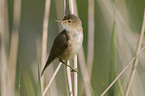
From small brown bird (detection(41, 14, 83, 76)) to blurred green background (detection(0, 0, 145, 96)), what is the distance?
183 millimetres

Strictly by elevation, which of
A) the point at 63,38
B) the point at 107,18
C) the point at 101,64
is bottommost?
the point at 101,64

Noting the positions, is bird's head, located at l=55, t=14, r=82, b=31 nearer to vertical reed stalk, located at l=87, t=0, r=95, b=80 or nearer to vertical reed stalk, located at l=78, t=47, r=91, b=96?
vertical reed stalk, located at l=87, t=0, r=95, b=80

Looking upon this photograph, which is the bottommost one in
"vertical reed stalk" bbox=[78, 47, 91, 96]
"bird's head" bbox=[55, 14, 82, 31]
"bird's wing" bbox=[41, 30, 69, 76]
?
"vertical reed stalk" bbox=[78, 47, 91, 96]

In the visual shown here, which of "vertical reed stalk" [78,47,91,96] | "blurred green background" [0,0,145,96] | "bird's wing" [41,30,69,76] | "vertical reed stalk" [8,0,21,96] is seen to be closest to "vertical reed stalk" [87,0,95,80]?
"vertical reed stalk" [78,47,91,96]

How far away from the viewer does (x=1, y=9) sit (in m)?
2.67

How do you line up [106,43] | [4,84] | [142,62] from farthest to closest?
[106,43] → [142,62] → [4,84]

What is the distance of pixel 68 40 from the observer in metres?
2.58

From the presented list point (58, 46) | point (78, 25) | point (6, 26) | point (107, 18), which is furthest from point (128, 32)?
point (6, 26)

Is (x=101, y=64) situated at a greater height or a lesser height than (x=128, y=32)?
lesser

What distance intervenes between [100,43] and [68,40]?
1.71 m

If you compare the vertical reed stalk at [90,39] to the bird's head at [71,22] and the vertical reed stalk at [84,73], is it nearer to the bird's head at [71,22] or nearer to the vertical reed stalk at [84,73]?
the vertical reed stalk at [84,73]

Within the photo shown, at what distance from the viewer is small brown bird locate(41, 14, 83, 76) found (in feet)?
8.32

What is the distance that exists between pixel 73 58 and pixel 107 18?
0.70 metres

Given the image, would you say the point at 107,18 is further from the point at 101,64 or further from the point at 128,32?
the point at 101,64
